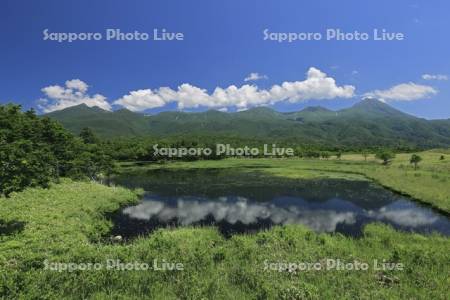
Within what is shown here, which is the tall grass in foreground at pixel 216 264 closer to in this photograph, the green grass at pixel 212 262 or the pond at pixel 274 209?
the green grass at pixel 212 262

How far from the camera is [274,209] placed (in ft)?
140

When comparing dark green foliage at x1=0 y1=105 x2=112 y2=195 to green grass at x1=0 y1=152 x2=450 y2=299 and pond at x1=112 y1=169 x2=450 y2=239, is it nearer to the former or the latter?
green grass at x1=0 y1=152 x2=450 y2=299

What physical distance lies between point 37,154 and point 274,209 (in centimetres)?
3027

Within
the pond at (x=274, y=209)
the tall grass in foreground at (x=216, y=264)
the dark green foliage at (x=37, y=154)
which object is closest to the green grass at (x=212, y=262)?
the tall grass in foreground at (x=216, y=264)

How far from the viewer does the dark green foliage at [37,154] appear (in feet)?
75.6

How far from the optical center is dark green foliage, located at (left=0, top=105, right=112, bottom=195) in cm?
2303

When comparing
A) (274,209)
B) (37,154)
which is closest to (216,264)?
(37,154)

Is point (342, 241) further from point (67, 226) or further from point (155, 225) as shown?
point (67, 226)

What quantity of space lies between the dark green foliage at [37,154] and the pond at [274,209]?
10.9 metres

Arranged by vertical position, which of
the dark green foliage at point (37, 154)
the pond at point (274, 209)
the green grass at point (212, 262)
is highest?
the dark green foliage at point (37, 154)

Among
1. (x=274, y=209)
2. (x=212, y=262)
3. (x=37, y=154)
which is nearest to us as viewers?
(x=212, y=262)

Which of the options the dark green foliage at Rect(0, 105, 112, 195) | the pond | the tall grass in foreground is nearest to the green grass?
the tall grass in foreground

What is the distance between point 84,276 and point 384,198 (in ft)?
164

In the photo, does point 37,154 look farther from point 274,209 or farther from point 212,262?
point 274,209
